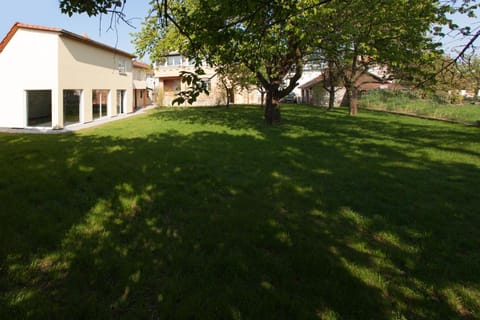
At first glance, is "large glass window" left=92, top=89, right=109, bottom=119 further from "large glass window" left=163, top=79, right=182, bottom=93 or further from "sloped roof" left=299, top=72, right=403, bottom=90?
"sloped roof" left=299, top=72, right=403, bottom=90

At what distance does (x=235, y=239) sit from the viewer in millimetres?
4188

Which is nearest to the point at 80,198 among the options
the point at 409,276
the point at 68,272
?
the point at 68,272

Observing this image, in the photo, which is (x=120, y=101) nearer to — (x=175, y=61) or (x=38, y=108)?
(x=38, y=108)

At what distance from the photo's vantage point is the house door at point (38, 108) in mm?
19734

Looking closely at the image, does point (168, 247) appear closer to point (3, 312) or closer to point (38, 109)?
point (3, 312)

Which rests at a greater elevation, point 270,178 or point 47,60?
point 47,60

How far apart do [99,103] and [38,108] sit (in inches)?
167

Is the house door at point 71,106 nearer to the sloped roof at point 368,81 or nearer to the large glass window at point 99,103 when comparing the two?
the large glass window at point 99,103

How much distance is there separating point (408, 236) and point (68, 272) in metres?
4.31

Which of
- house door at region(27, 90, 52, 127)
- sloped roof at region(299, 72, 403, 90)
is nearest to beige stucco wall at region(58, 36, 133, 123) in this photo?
house door at region(27, 90, 52, 127)

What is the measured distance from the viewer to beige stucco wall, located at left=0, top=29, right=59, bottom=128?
18203mm

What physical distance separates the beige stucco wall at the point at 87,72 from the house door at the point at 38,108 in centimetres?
173

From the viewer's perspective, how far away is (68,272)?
11.0 feet

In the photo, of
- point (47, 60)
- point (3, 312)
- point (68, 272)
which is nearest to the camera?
point (3, 312)
